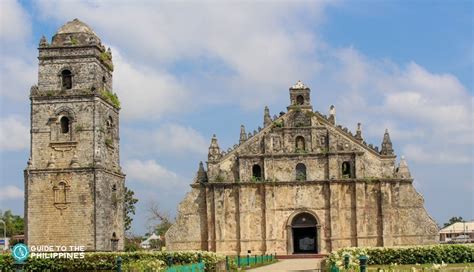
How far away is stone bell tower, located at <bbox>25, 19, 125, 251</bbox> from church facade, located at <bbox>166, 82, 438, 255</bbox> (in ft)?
23.4

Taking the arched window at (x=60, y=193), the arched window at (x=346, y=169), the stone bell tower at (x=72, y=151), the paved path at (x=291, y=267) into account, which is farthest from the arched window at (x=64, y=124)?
the arched window at (x=346, y=169)

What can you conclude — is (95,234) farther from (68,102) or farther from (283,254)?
(283,254)

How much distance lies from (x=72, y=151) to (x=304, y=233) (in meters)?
19.0

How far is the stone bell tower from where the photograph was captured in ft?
155

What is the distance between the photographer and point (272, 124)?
55.5 metres

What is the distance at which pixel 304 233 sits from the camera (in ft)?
187

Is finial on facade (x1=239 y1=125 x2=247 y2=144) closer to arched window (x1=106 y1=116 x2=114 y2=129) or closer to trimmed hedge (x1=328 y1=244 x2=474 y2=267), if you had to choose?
arched window (x1=106 y1=116 x2=114 y2=129)

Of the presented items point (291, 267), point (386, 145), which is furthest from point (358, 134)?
point (291, 267)

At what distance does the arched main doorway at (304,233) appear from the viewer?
54594 mm

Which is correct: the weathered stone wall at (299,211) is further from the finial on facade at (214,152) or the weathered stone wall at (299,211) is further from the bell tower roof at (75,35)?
the bell tower roof at (75,35)

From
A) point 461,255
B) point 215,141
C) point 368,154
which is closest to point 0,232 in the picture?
point 215,141

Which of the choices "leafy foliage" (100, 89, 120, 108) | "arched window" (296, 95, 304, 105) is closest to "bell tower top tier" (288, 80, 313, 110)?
"arched window" (296, 95, 304, 105)

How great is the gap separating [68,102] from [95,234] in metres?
9.02

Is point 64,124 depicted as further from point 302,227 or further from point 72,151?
point 302,227
